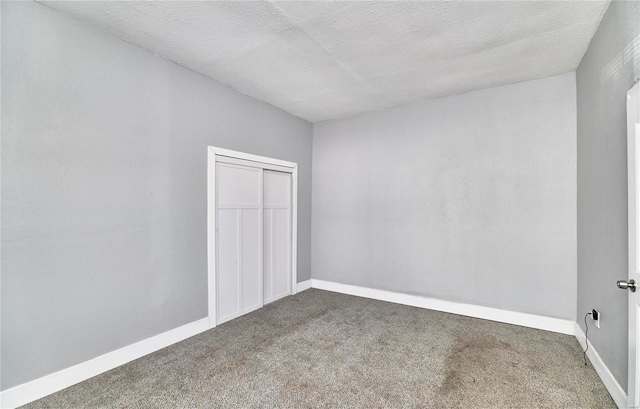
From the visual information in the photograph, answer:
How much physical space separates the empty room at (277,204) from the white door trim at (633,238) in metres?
0.02

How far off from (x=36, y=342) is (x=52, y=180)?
3.69 feet

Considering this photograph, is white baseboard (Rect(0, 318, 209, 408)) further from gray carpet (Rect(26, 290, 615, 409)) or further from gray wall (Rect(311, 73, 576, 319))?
gray wall (Rect(311, 73, 576, 319))

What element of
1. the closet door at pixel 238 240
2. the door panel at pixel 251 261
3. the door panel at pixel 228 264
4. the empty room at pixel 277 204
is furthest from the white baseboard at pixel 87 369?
the door panel at pixel 251 261

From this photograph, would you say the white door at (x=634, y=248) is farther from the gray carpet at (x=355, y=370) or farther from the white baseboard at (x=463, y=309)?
the white baseboard at (x=463, y=309)

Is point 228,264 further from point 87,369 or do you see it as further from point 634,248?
point 634,248

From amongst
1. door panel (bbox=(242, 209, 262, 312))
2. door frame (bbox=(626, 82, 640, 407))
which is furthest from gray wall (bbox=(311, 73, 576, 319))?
door frame (bbox=(626, 82, 640, 407))

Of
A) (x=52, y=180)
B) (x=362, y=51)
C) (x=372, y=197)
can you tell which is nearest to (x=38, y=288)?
(x=52, y=180)

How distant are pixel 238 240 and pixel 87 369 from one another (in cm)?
173

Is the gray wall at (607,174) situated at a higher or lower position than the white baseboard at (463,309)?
higher

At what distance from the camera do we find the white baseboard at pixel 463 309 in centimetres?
296

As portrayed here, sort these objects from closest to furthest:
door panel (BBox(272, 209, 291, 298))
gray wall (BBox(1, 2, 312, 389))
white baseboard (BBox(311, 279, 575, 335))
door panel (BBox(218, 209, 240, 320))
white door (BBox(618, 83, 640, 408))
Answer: white door (BBox(618, 83, 640, 408))
gray wall (BBox(1, 2, 312, 389))
white baseboard (BBox(311, 279, 575, 335))
door panel (BBox(218, 209, 240, 320))
door panel (BBox(272, 209, 291, 298))

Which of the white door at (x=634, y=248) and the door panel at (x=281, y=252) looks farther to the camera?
the door panel at (x=281, y=252)

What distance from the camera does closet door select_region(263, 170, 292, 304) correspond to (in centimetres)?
397

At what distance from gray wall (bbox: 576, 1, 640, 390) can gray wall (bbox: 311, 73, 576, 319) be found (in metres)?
0.28
